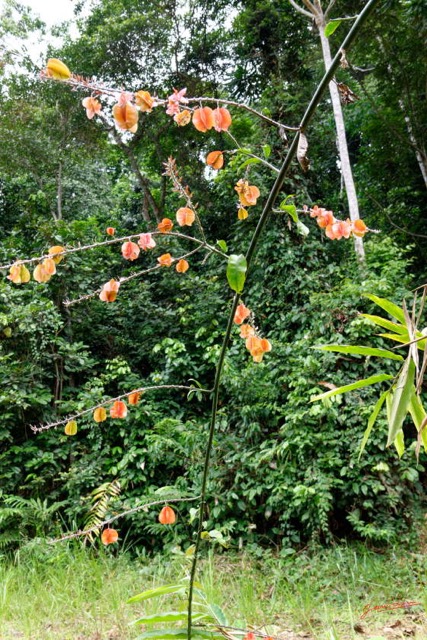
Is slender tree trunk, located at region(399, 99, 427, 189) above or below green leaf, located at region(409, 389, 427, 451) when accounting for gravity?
above

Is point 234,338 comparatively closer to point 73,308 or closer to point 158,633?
point 73,308

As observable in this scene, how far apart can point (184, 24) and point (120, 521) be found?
6.89 m

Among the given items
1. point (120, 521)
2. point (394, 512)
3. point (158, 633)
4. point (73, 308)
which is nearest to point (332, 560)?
point (394, 512)

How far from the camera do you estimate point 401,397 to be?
852 mm

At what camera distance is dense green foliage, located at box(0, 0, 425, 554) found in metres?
3.30

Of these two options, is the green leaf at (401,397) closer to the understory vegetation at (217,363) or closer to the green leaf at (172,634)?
the understory vegetation at (217,363)

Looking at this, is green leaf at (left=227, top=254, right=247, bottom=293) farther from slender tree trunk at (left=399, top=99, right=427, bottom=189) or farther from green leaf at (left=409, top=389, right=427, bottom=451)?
slender tree trunk at (left=399, top=99, right=427, bottom=189)

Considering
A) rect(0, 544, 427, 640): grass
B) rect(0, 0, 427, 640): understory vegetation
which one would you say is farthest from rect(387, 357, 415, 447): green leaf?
rect(0, 544, 427, 640): grass

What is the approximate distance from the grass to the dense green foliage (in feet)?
0.74

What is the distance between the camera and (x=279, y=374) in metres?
3.85

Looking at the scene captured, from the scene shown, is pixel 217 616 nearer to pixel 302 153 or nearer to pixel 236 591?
pixel 302 153

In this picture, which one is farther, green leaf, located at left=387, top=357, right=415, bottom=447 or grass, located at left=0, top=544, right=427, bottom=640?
grass, located at left=0, top=544, right=427, bottom=640

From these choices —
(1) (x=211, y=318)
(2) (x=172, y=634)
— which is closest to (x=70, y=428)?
(2) (x=172, y=634)

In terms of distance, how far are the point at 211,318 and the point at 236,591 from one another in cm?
269
